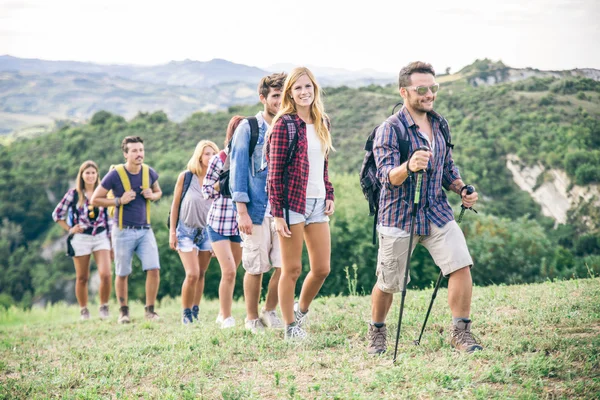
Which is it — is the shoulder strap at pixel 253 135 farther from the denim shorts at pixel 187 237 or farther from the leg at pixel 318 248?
the denim shorts at pixel 187 237

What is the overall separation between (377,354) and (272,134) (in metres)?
2.08

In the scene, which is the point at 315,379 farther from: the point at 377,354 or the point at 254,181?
the point at 254,181

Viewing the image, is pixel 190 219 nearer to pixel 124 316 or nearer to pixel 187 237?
pixel 187 237

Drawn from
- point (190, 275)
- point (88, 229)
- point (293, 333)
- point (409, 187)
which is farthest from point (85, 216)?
point (409, 187)

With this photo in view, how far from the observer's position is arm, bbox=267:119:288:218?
5.73 meters

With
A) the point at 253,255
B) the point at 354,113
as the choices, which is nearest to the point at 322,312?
the point at 253,255

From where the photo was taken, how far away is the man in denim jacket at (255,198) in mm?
6465

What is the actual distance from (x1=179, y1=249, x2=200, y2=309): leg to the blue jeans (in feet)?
2.65

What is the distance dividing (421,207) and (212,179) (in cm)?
323

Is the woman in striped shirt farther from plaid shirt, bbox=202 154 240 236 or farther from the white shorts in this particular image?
the white shorts

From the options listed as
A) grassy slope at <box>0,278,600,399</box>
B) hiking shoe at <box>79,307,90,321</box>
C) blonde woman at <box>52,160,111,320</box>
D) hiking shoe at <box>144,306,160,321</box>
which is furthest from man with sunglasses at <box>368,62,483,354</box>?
hiking shoe at <box>79,307,90,321</box>

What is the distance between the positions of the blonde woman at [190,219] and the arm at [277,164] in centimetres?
293

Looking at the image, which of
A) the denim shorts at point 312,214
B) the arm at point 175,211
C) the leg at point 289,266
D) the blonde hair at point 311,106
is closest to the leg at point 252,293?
the leg at point 289,266

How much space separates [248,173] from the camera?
657cm
